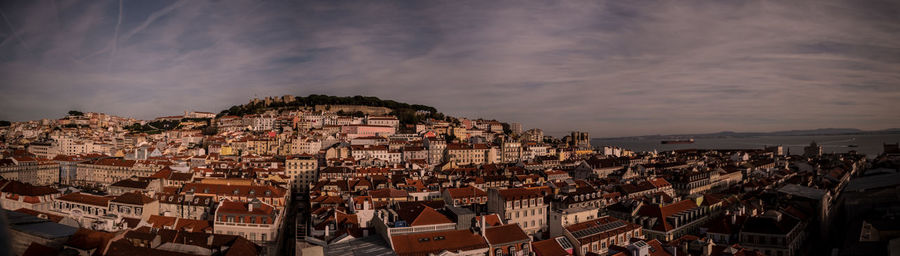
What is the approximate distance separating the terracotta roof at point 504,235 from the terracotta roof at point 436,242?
0.44m

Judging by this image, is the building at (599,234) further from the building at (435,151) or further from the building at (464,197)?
the building at (435,151)

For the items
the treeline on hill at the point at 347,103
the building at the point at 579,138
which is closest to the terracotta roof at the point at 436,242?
the treeline on hill at the point at 347,103

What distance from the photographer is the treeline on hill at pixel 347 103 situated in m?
62.4

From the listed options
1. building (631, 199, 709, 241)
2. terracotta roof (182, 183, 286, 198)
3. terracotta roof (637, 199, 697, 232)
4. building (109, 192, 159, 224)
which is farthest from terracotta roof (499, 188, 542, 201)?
building (109, 192, 159, 224)

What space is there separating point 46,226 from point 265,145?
38.6 meters

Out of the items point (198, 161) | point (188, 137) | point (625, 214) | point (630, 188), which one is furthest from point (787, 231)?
point (188, 137)

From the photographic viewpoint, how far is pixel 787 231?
1255 cm

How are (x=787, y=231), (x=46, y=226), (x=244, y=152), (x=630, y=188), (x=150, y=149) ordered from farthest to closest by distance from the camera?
(x=244, y=152), (x=150, y=149), (x=630, y=188), (x=787, y=231), (x=46, y=226)

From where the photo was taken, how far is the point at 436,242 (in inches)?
411

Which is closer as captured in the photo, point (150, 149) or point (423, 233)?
point (423, 233)

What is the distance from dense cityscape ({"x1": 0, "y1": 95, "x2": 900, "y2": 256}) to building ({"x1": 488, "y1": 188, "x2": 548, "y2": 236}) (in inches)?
2.1

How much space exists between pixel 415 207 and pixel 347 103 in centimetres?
5369

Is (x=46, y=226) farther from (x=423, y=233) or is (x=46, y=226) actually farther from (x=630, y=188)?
(x=630, y=188)

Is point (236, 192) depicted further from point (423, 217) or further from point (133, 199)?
point (423, 217)
